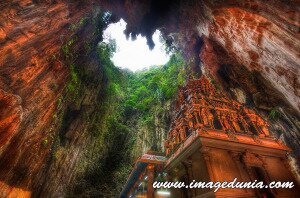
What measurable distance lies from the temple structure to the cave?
0.22 ft

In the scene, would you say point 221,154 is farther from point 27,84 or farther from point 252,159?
point 27,84

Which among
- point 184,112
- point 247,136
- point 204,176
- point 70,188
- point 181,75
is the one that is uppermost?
point 181,75

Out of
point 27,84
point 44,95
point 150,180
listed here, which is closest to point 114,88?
point 44,95

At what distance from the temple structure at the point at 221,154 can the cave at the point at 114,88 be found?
7 centimetres

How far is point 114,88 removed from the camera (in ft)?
52.6

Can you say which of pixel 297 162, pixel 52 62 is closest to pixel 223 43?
pixel 297 162

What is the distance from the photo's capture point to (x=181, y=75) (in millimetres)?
15531

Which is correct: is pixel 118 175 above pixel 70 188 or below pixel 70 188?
above

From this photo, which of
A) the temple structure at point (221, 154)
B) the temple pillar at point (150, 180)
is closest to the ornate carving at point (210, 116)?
the temple structure at point (221, 154)

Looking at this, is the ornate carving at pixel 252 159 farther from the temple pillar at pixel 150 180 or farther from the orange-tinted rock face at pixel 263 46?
the temple pillar at pixel 150 180

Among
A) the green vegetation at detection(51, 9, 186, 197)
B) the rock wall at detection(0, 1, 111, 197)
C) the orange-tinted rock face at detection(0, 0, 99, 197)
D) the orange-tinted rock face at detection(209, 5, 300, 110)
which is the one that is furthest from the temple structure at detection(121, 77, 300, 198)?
the green vegetation at detection(51, 9, 186, 197)

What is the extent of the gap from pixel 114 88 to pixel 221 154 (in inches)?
463

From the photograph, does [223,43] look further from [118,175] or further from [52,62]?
[118,175]

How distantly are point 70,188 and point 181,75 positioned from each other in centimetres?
1133
